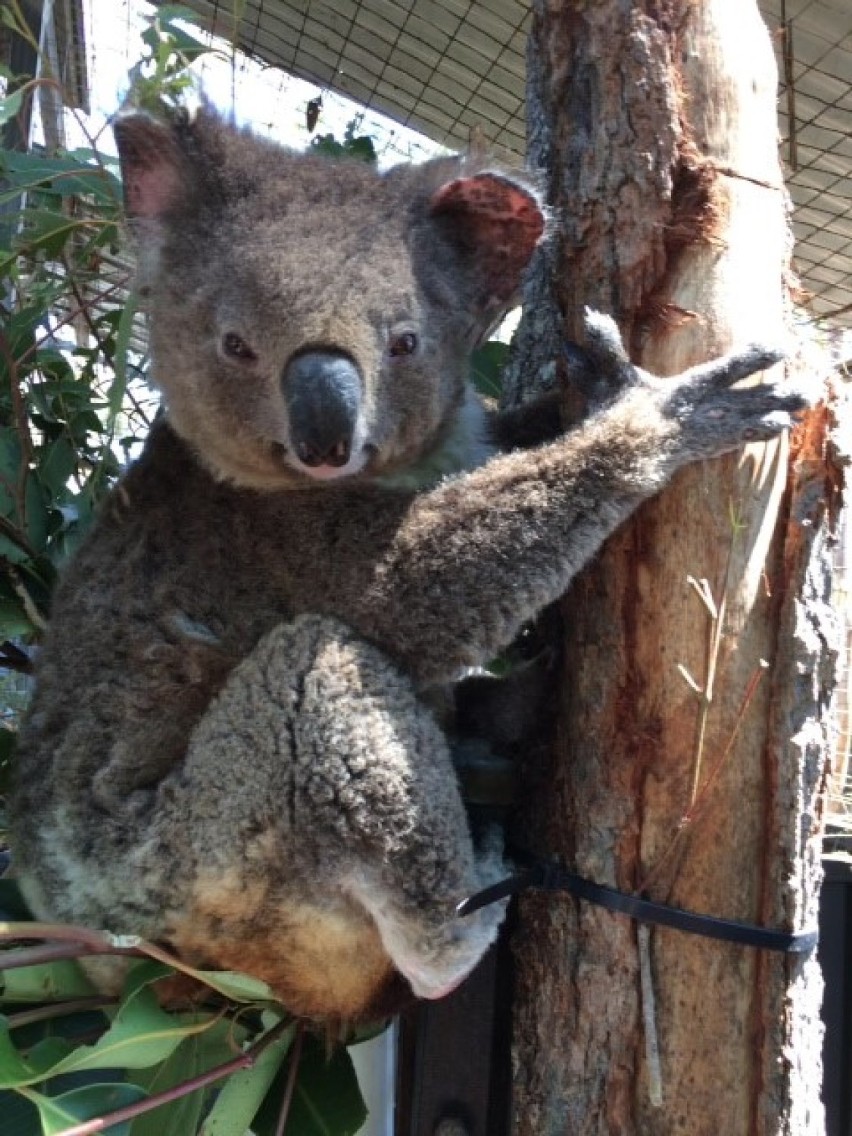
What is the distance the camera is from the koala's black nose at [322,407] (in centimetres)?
185

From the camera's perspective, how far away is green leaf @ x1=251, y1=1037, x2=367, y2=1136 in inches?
79.0

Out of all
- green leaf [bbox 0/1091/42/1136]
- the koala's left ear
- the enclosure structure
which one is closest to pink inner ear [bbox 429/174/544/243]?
the koala's left ear

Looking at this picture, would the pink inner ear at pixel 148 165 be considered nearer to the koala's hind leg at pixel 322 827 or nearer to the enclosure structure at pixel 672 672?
the enclosure structure at pixel 672 672

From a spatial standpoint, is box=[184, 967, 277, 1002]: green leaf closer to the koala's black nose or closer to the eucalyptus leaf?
the eucalyptus leaf

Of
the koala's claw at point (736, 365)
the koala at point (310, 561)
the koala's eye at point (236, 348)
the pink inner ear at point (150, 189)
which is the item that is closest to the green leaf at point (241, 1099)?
the koala at point (310, 561)

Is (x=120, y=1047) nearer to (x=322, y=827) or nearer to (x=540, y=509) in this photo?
(x=322, y=827)

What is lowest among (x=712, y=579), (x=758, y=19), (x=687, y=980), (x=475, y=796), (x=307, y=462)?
(x=687, y=980)

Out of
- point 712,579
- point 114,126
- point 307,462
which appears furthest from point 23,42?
point 712,579

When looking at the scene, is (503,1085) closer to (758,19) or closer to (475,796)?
(475,796)

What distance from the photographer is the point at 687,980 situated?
5.65 ft

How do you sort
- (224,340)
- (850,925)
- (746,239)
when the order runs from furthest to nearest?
(850,925), (224,340), (746,239)

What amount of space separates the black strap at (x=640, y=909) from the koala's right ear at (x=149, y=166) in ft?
4.30

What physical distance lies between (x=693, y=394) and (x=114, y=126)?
3.62ft

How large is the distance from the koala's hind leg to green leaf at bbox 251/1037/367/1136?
0.92 feet
